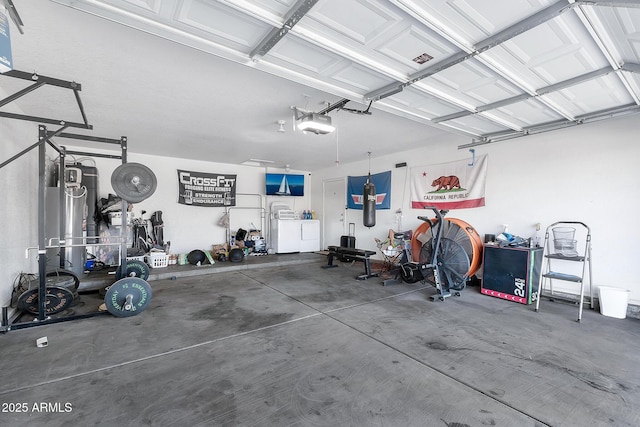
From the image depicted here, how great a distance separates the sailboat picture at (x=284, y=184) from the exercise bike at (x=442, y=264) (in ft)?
16.3

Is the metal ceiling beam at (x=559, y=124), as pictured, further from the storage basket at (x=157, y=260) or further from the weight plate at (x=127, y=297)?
the storage basket at (x=157, y=260)

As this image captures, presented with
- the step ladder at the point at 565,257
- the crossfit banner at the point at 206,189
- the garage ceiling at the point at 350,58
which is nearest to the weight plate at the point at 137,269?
the garage ceiling at the point at 350,58

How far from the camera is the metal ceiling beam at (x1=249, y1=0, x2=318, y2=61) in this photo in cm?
162

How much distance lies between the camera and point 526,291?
3973 mm

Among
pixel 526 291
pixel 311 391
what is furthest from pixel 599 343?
pixel 311 391

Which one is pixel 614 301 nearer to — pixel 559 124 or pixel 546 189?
pixel 546 189

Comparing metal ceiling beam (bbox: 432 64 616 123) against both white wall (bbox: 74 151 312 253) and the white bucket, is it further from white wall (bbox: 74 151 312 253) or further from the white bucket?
white wall (bbox: 74 151 312 253)

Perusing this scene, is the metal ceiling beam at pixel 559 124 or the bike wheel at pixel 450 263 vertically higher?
the metal ceiling beam at pixel 559 124

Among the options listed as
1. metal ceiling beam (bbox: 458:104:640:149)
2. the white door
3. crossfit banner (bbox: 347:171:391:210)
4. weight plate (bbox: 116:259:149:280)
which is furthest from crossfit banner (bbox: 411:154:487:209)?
weight plate (bbox: 116:259:149:280)

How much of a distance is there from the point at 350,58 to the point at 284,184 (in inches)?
264

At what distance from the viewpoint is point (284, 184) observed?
8703mm

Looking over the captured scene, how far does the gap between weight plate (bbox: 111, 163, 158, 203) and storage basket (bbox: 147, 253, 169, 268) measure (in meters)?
2.86

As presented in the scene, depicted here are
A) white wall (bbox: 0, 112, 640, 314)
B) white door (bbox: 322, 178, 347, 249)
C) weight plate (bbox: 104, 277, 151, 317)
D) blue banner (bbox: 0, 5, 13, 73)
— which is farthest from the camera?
white door (bbox: 322, 178, 347, 249)

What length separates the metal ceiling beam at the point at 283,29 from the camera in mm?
1625
